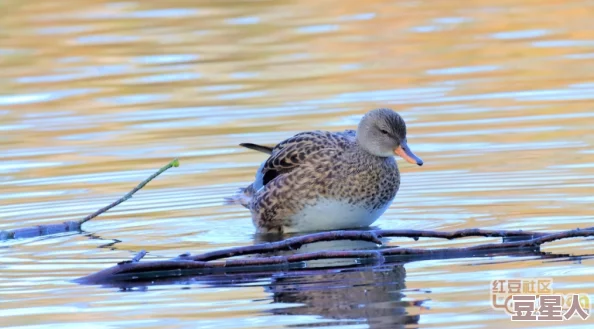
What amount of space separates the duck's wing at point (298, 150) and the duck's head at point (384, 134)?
0.65 ft

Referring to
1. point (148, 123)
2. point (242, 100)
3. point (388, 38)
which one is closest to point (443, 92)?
point (242, 100)

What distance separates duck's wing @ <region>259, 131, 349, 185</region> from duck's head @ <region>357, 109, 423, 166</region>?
0.65 feet

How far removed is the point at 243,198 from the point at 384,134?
3.66 feet

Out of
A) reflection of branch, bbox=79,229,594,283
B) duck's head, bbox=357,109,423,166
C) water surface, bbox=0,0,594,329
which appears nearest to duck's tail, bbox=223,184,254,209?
water surface, bbox=0,0,594,329

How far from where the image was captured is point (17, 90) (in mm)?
16375

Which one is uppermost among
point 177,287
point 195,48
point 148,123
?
point 195,48

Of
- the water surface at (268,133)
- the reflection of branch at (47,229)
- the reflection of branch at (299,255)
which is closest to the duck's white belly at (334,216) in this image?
the water surface at (268,133)

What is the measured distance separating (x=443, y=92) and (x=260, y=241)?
550 centimetres

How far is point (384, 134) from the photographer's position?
9.79 metres

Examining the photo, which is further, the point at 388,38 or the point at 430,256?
the point at 388,38

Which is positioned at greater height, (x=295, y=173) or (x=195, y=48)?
(x=195, y=48)

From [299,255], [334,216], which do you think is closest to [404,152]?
[334,216]

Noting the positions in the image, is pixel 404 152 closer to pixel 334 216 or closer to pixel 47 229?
pixel 334 216

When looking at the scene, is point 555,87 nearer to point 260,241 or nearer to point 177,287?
point 260,241
